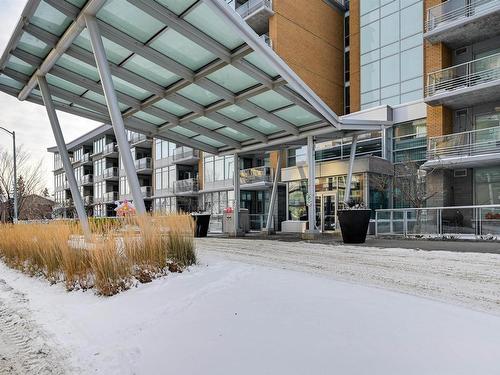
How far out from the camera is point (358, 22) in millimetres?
26531

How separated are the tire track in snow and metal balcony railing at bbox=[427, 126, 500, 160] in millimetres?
18342

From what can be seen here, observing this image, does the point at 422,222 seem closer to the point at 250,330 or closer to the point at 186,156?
the point at 250,330

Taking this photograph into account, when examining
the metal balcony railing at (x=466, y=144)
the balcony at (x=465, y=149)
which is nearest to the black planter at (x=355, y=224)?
the balcony at (x=465, y=149)

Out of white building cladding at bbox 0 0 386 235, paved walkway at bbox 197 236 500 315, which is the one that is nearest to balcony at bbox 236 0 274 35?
white building cladding at bbox 0 0 386 235

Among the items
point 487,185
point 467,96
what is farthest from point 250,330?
point 467,96

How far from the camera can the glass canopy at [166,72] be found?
10148 mm

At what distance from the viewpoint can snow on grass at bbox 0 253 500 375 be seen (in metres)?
3.15

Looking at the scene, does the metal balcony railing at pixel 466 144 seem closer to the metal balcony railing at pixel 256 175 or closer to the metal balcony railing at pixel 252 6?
the metal balcony railing at pixel 256 175

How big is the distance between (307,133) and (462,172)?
9.14 m

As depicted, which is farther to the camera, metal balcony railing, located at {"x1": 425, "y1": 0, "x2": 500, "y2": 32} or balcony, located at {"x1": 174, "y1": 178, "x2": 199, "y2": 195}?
balcony, located at {"x1": 174, "y1": 178, "x2": 199, "y2": 195}

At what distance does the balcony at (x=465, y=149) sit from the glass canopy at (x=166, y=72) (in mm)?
6922

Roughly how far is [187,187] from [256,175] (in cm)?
1016

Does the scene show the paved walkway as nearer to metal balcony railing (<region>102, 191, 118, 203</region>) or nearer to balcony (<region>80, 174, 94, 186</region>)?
metal balcony railing (<region>102, 191, 118, 203</region>)

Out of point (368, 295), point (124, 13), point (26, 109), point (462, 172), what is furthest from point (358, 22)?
point (368, 295)
